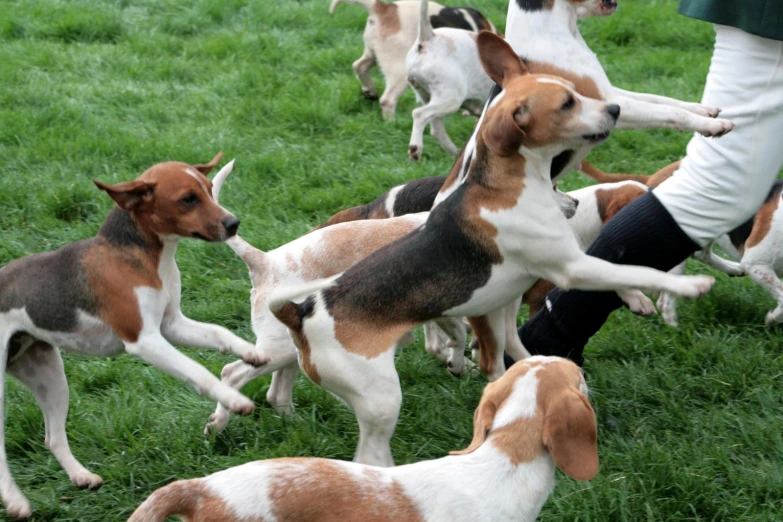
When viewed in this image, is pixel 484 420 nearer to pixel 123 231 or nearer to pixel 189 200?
pixel 189 200

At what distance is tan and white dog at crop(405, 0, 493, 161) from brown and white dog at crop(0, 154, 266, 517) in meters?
3.99

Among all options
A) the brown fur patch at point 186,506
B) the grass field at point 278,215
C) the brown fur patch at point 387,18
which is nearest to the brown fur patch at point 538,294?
the grass field at point 278,215

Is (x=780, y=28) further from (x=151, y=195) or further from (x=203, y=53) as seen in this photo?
→ (x=203, y=53)

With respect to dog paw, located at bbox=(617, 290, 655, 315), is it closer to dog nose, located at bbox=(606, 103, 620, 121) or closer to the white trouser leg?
the white trouser leg

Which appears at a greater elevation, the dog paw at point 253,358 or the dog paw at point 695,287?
the dog paw at point 695,287

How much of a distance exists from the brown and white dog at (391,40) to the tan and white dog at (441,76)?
323 mm

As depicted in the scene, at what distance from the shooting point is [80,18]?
10.7 meters

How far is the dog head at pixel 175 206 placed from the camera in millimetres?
4566

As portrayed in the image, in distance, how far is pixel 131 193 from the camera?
4.54 metres

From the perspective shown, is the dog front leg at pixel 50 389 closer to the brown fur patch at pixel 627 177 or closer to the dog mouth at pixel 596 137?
the dog mouth at pixel 596 137

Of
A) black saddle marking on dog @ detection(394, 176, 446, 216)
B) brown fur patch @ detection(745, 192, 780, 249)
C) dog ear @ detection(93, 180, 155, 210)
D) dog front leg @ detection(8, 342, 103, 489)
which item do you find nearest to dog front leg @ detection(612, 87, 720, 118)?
black saddle marking on dog @ detection(394, 176, 446, 216)

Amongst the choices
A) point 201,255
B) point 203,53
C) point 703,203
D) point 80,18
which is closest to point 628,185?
point 703,203

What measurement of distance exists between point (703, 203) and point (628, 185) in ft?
4.96

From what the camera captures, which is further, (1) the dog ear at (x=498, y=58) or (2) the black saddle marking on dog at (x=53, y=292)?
(1) the dog ear at (x=498, y=58)
